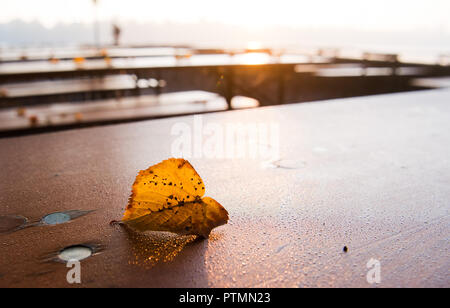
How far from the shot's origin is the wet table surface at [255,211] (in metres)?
0.62

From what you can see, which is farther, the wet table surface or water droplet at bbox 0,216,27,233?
water droplet at bbox 0,216,27,233

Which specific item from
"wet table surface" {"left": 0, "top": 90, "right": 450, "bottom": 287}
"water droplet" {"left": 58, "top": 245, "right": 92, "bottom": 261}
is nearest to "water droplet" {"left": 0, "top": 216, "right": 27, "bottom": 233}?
"wet table surface" {"left": 0, "top": 90, "right": 450, "bottom": 287}

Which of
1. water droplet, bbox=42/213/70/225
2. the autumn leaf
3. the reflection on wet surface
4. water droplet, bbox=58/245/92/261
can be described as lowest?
water droplet, bbox=58/245/92/261

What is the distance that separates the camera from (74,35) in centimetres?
12006

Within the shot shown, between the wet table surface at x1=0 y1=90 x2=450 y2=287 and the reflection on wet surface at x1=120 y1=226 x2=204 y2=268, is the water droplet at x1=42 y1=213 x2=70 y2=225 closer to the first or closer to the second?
the wet table surface at x1=0 y1=90 x2=450 y2=287

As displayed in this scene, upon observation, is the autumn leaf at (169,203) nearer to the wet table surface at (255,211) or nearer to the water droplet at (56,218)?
the wet table surface at (255,211)

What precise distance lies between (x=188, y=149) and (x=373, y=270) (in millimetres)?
950

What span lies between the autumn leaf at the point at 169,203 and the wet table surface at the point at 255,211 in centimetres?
3

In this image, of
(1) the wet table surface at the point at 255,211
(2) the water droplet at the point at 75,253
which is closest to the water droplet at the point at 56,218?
(1) the wet table surface at the point at 255,211

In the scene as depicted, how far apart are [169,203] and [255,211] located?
237 millimetres

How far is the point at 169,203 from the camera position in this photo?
74 cm

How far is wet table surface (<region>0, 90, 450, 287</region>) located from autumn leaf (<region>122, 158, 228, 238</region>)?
3 centimetres

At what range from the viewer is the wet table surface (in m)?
0.62

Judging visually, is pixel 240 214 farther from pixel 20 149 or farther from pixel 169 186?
pixel 20 149
